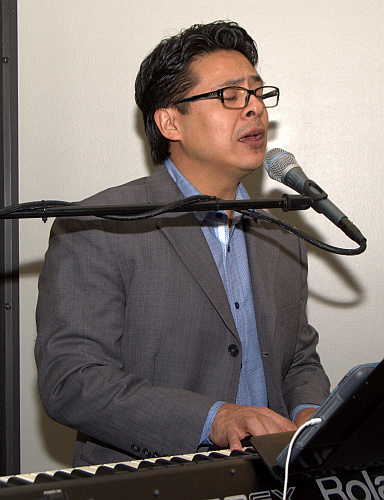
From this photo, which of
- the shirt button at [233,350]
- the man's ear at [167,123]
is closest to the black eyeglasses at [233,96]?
the man's ear at [167,123]

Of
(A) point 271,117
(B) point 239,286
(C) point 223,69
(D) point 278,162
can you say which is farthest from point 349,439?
(A) point 271,117

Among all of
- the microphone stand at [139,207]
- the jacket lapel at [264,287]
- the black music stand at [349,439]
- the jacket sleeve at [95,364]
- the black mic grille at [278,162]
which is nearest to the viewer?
the black music stand at [349,439]

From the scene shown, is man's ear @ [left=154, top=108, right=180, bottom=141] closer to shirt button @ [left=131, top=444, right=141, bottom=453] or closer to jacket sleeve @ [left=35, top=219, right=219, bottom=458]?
jacket sleeve @ [left=35, top=219, right=219, bottom=458]

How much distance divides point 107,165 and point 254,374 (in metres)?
0.88

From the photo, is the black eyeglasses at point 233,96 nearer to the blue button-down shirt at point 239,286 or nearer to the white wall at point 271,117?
the blue button-down shirt at point 239,286

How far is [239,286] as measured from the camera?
62.9 inches

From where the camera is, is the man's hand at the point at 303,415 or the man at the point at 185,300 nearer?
the man at the point at 185,300

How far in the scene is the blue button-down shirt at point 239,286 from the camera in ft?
5.10

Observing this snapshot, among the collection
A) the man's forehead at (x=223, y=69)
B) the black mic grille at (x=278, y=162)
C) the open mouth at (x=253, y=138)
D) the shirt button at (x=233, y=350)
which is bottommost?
the shirt button at (x=233, y=350)

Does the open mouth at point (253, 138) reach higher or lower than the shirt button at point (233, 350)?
higher

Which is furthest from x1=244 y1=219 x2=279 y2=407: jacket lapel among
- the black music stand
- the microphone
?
the black music stand

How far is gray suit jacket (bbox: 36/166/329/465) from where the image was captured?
1.28 meters

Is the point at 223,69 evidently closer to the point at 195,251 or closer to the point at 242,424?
the point at 195,251

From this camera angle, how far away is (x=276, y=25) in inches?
77.4
